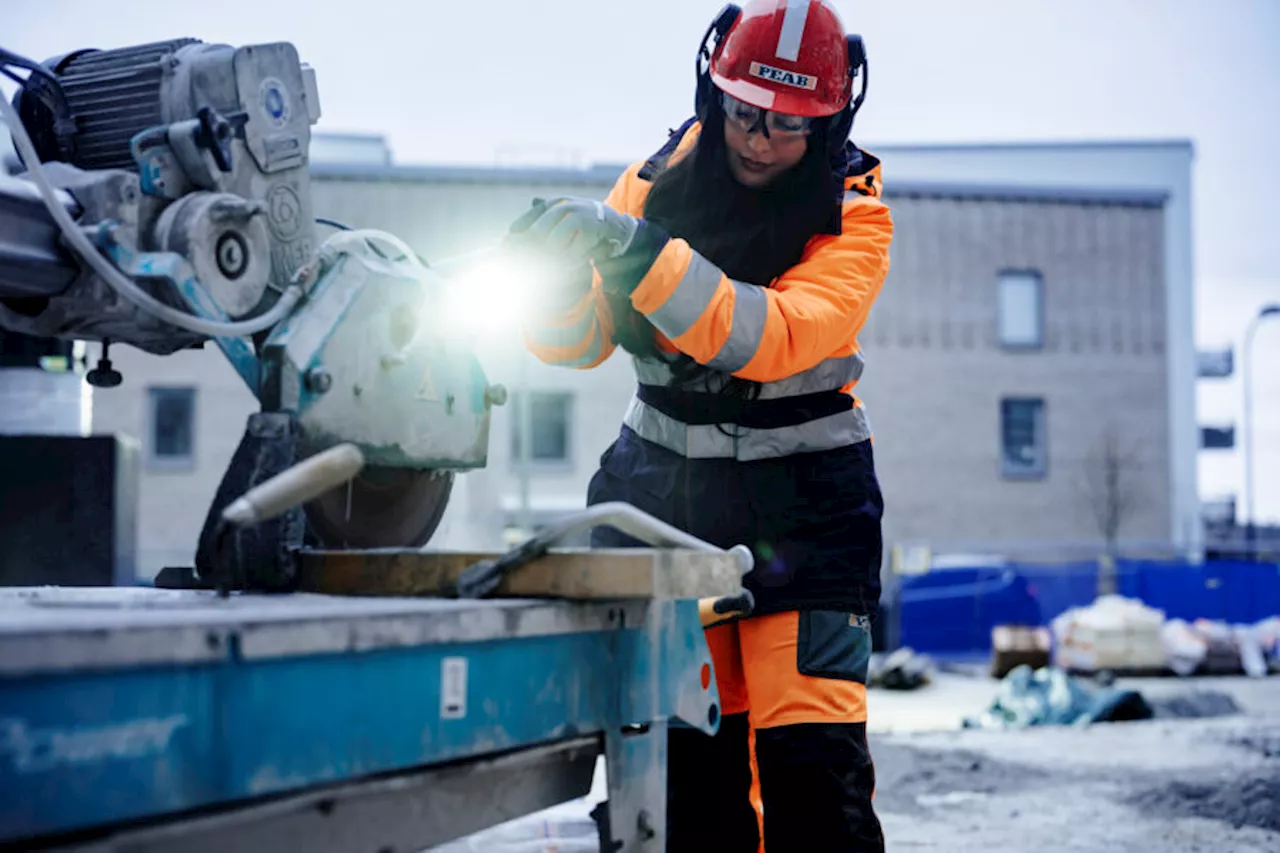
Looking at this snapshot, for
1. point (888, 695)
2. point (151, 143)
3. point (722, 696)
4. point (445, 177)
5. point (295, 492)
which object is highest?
point (445, 177)

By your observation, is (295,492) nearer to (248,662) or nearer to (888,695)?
(248,662)

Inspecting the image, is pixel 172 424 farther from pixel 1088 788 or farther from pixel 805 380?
pixel 805 380

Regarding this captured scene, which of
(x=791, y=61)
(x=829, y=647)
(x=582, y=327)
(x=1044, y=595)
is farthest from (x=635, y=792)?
(x=1044, y=595)

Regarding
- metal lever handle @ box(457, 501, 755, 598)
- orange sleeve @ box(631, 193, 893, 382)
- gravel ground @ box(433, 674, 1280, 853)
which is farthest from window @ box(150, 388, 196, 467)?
metal lever handle @ box(457, 501, 755, 598)

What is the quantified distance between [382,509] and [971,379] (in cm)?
2478

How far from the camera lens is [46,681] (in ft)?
4.00

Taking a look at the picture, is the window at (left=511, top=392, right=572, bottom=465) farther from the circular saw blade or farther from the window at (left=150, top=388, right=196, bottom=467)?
the circular saw blade

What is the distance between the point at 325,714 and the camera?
1486 millimetres

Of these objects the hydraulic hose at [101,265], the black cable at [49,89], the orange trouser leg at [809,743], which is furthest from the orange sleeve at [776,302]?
the black cable at [49,89]

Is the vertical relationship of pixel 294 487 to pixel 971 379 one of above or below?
below

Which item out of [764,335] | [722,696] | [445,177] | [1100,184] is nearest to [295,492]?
[764,335]

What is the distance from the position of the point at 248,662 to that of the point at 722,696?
5.33ft

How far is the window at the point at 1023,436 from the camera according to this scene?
2642 cm

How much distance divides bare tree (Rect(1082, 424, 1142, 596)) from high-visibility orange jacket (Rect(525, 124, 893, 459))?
80.5 ft
